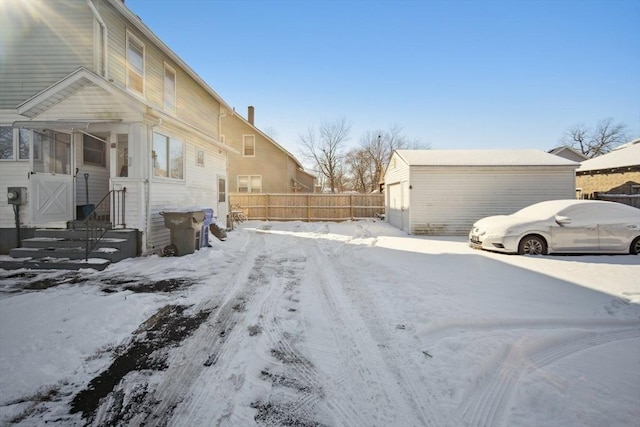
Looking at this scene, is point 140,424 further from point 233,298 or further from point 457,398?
A: point 233,298

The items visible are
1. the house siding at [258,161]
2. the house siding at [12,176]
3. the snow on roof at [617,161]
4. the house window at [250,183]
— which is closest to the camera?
the house siding at [12,176]

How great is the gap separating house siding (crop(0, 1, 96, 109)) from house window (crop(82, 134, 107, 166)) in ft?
5.73

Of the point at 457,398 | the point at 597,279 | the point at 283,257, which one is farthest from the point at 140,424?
the point at 597,279

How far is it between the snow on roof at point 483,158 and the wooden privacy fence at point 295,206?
6018 millimetres

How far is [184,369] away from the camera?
291 cm

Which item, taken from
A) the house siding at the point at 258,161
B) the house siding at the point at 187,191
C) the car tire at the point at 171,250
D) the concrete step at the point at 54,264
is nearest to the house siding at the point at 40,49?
the house siding at the point at 187,191

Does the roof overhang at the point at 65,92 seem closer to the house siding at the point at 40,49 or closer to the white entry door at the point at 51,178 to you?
the white entry door at the point at 51,178

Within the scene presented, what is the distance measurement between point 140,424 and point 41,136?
904 centimetres

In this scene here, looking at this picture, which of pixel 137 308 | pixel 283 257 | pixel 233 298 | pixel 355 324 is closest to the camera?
pixel 355 324

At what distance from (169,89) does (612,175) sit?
2590cm

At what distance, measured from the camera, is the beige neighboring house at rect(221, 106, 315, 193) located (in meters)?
23.1

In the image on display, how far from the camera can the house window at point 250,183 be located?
23250mm

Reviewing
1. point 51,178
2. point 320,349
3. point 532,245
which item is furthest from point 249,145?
point 320,349

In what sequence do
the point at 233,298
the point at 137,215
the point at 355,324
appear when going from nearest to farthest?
the point at 355,324 → the point at 233,298 → the point at 137,215
